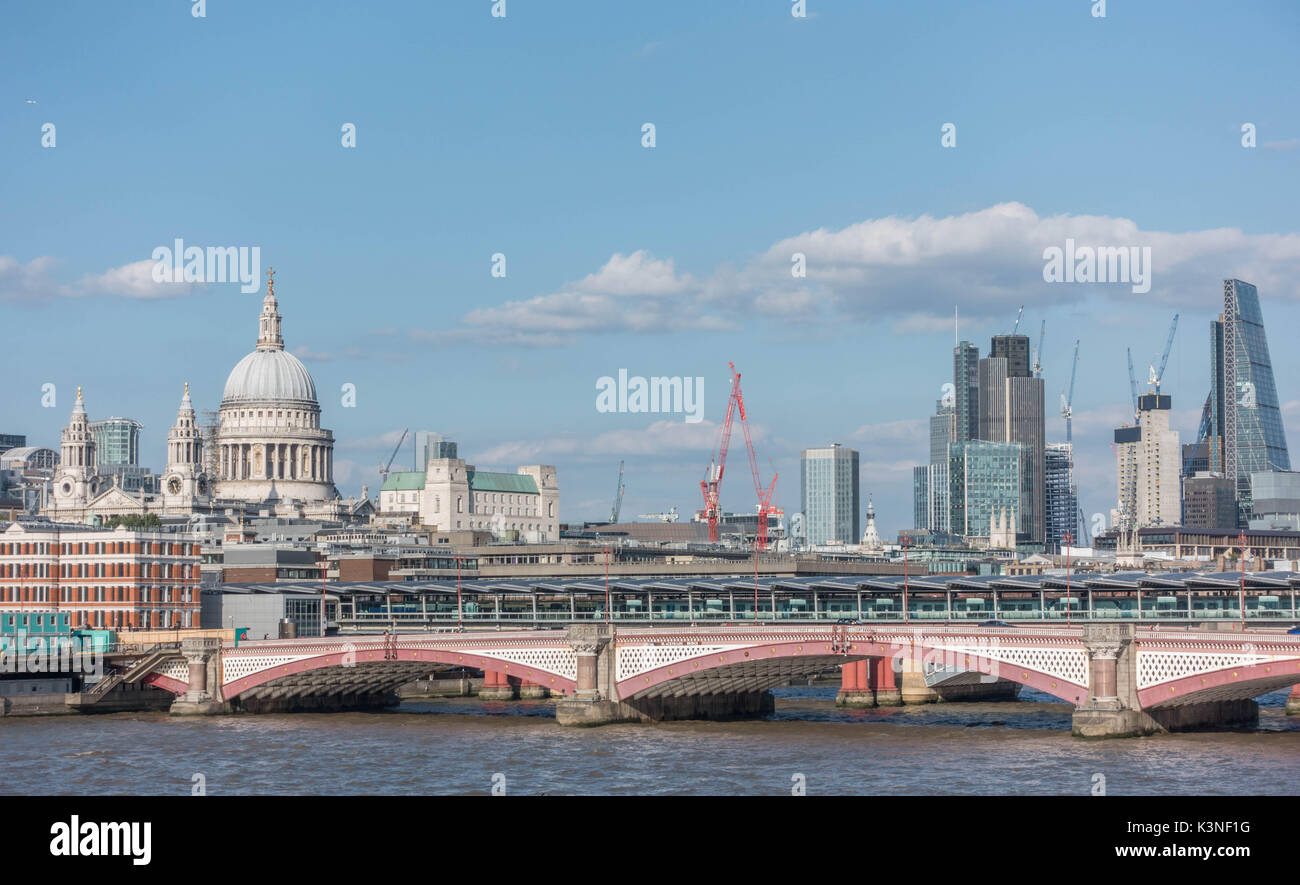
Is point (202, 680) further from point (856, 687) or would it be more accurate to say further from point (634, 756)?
point (856, 687)

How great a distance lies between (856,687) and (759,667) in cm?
1775

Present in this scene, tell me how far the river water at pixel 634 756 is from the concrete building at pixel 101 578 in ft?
58.9

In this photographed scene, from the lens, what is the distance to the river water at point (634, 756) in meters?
67.2

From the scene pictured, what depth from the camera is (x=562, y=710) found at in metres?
91.3

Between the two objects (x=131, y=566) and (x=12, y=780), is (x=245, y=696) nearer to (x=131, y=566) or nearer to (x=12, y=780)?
(x=131, y=566)

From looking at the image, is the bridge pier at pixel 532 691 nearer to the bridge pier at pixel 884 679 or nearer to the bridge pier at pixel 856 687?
the bridge pier at pixel 856 687

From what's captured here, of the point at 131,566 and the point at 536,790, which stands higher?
the point at 131,566

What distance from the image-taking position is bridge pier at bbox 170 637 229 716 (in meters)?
101

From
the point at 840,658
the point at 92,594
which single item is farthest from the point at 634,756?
the point at 92,594

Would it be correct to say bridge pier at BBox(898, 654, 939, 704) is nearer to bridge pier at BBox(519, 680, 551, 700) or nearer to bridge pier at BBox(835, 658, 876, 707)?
bridge pier at BBox(835, 658, 876, 707)

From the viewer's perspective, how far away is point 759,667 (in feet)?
300
